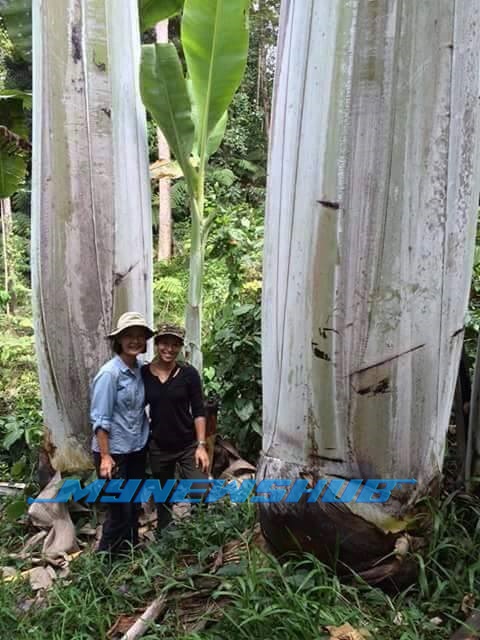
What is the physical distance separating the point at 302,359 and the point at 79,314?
183 centimetres

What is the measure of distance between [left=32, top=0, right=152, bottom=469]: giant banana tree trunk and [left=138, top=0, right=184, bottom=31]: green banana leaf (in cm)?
87

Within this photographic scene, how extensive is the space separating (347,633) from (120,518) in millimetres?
1621

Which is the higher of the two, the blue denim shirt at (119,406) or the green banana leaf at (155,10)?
the green banana leaf at (155,10)

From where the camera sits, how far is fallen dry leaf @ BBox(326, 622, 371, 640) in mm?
2250

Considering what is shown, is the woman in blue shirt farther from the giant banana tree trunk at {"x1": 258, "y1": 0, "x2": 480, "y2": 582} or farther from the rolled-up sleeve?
the giant banana tree trunk at {"x1": 258, "y1": 0, "x2": 480, "y2": 582}

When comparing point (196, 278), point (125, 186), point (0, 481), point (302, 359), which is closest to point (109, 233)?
point (125, 186)

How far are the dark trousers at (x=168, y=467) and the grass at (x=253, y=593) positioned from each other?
32 cm

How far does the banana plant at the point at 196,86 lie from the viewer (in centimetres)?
378

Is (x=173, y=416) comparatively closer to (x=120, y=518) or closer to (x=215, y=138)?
(x=120, y=518)

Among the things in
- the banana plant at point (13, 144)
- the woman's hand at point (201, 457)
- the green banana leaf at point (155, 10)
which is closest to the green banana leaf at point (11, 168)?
the banana plant at point (13, 144)

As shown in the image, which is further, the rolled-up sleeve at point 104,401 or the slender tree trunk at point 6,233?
the slender tree trunk at point 6,233

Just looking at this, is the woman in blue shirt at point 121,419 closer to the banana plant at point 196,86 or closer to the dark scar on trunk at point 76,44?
the banana plant at point 196,86

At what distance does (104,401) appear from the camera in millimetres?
3270

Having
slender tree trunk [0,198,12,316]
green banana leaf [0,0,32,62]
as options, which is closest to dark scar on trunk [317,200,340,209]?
green banana leaf [0,0,32,62]
